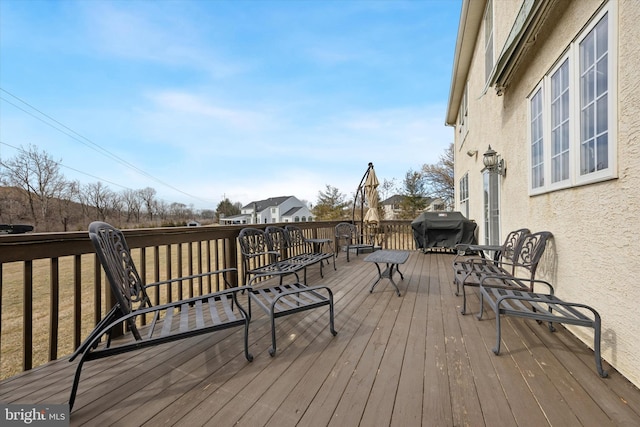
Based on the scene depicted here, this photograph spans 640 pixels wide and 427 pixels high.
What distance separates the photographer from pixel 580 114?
2.25 m

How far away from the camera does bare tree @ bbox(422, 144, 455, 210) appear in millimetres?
21703

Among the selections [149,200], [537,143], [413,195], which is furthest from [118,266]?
[149,200]

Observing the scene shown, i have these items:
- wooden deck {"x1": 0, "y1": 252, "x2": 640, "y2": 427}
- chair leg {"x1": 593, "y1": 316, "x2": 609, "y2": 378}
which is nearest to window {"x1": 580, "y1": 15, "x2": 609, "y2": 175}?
chair leg {"x1": 593, "y1": 316, "x2": 609, "y2": 378}

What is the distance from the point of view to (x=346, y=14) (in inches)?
346

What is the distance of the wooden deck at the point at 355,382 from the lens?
4.40ft

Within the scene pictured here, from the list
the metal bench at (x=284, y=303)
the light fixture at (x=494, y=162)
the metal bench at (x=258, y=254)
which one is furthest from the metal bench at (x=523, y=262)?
the metal bench at (x=258, y=254)

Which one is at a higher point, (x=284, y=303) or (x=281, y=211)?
(x=281, y=211)

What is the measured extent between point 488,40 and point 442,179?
59.7 feet

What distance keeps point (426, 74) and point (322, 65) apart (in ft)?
15.6

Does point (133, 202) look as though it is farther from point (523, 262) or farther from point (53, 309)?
point (523, 262)

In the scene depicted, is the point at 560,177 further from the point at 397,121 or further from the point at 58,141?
the point at 58,141

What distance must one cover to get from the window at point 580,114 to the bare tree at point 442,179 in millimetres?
20314

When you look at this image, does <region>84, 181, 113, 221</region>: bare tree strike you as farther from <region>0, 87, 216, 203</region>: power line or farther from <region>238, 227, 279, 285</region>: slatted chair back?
<region>238, 227, 279, 285</region>: slatted chair back

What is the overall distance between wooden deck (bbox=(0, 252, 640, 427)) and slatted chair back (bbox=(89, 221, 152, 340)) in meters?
0.40
